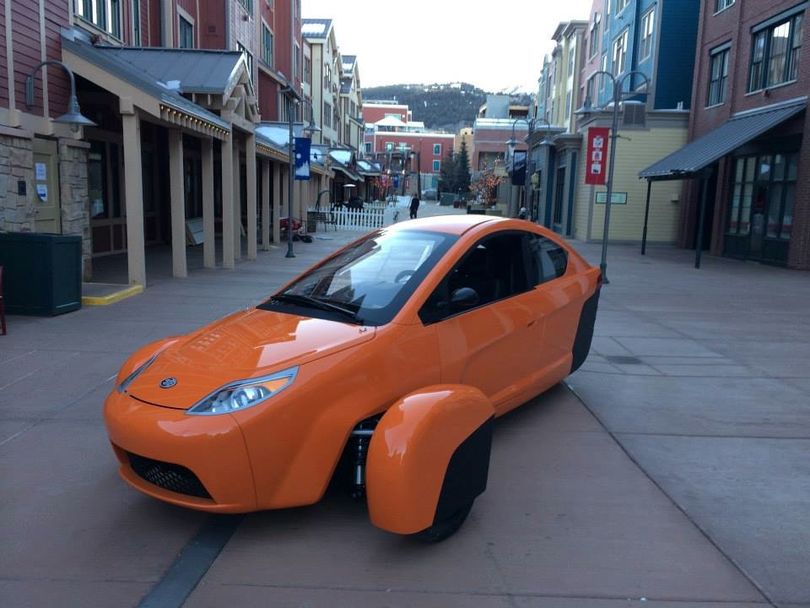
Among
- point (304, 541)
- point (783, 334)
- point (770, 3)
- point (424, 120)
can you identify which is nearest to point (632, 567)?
point (304, 541)

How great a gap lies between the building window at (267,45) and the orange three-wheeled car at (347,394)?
26930mm

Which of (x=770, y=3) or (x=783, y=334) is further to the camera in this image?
(x=770, y=3)

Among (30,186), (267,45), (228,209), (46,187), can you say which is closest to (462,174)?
(267,45)

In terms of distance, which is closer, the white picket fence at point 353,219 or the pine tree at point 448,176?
the white picket fence at point 353,219

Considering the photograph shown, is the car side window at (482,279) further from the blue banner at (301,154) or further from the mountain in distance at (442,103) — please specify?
the mountain in distance at (442,103)

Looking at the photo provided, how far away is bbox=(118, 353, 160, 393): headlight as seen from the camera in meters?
3.87

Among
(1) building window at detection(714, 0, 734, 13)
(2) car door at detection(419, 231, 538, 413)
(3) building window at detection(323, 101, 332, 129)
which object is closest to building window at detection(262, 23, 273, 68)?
(3) building window at detection(323, 101, 332, 129)

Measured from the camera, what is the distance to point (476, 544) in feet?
11.7

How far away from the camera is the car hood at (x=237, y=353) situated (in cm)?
354

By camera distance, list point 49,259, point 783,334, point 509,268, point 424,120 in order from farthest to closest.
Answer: point 424,120 → point 783,334 → point 49,259 → point 509,268

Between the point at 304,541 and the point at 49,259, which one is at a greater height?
the point at 49,259

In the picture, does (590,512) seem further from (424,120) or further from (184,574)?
(424,120)

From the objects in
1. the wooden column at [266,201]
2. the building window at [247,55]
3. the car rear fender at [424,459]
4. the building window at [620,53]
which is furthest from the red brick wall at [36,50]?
the building window at [620,53]

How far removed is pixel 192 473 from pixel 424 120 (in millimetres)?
167945
